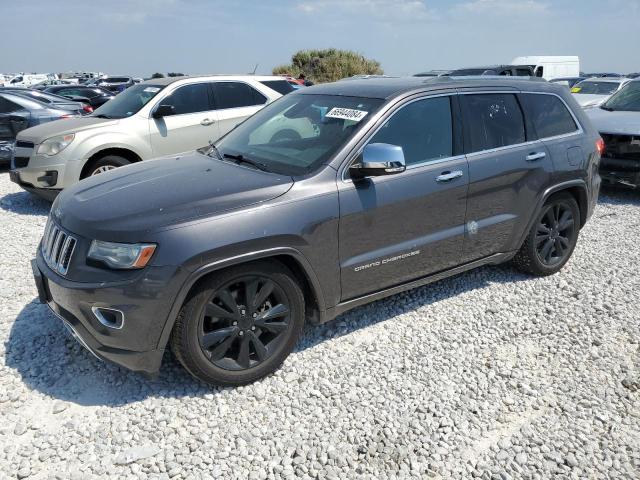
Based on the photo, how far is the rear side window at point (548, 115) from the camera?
4422mm

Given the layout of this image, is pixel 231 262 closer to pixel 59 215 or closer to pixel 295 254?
pixel 295 254

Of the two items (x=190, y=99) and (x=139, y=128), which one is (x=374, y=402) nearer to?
(x=139, y=128)

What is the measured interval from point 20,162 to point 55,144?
25.4 inches

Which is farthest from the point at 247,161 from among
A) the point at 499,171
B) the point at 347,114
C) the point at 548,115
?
the point at 548,115

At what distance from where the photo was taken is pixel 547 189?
4.40 meters

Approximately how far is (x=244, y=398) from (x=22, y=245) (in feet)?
12.5

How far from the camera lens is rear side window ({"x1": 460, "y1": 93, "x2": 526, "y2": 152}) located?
3996mm

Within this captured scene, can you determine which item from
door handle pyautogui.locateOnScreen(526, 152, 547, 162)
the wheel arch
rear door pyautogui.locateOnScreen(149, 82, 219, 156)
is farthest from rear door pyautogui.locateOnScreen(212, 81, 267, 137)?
door handle pyautogui.locateOnScreen(526, 152, 547, 162)

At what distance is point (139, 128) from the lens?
704 centimetres

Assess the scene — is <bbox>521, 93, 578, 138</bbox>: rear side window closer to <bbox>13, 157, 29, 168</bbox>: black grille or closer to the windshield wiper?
the windshield wiper

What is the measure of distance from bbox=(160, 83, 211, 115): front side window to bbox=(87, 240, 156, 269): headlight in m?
4.95

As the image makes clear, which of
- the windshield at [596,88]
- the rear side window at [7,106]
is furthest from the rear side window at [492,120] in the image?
the windshield at [596,88]

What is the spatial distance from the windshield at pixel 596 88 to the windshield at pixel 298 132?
41.6 feet

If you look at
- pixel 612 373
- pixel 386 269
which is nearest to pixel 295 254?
pixel 386 269
